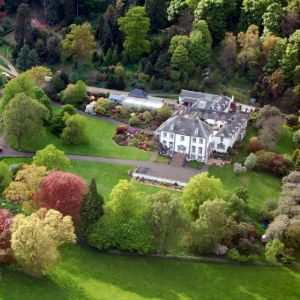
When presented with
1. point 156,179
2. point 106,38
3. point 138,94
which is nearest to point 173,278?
point 156,179

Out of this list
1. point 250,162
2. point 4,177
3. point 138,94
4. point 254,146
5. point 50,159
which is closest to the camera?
point 50,159

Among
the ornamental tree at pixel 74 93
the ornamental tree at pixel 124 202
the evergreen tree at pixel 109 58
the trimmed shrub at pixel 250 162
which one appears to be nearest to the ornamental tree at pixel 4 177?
the ornamental tree at pixel 124 202

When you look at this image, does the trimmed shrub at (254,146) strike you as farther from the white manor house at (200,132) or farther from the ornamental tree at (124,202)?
the ornamental tree at (124,202)

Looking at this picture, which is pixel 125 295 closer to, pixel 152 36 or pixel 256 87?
pixel 256 87

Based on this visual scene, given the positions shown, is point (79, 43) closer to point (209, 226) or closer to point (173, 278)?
point (209, 226)

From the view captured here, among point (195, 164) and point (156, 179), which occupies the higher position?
point (195, 164)

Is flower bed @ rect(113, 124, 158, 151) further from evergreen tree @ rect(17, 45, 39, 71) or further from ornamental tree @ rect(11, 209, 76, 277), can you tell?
ornamental tree @ rect(11, 209, 76, 277)
